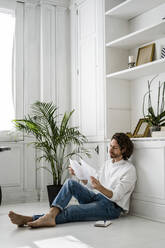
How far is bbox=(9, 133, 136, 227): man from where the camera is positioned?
2.81 m

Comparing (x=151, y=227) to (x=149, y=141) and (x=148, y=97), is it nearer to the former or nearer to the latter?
(x=149, y=141)

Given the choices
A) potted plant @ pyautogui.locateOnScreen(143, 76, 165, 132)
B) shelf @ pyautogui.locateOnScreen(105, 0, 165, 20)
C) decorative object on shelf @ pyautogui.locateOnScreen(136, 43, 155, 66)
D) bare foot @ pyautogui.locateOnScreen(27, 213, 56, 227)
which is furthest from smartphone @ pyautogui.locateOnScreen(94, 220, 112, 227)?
shelf @ pyautogui.locateOnScreen(105, 0, 165, 20)

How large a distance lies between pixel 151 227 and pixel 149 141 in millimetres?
775

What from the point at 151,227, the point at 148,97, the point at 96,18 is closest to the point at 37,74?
the point at 96,18

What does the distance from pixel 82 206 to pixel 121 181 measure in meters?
0.43

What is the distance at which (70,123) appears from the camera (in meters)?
4.62

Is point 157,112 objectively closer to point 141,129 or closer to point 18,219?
point 141,129

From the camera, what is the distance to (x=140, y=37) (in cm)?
367

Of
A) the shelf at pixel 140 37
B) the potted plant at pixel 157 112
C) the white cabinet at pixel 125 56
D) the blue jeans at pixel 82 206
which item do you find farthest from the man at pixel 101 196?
the shelf at pixel 140 37

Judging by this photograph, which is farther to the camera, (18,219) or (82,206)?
(82,206)

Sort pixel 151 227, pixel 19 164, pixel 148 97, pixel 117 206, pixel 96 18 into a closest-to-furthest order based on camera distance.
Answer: pixel 151 227, pixel 117 206, pixel 148 97, pixel 96 18, pixel 19 164

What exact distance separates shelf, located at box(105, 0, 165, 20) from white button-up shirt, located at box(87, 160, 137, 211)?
5.59ft

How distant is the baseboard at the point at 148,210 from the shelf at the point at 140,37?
167 centimetres

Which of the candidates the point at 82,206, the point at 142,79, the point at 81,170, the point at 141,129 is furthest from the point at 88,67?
the point at 82,206
